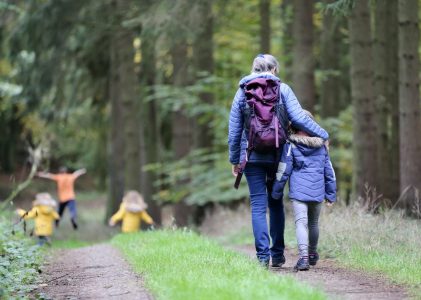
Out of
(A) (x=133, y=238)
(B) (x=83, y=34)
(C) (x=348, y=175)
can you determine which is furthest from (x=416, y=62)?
(C) (x=348, y=175)

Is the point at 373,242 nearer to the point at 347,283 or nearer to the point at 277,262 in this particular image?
the point at 277,262

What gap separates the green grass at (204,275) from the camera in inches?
237

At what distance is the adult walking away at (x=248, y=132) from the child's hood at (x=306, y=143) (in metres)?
0.06

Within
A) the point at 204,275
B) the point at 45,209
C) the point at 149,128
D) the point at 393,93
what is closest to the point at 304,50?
the point at 393,93

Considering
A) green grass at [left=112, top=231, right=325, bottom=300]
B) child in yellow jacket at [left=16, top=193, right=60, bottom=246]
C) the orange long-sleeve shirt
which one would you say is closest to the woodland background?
child in yellow jacket at [left=16, top=193, right=60, bottom=246]

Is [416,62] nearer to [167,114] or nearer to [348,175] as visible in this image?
[348,175]

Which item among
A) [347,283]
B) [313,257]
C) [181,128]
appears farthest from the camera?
[181,128]

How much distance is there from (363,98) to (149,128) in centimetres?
1509

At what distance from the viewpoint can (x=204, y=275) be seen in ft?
22.9

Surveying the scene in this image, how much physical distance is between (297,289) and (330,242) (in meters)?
4.34

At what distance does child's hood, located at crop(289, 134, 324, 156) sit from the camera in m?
8.24

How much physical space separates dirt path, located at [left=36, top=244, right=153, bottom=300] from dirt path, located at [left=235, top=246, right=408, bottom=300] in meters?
1.60

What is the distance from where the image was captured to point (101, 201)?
44.4m

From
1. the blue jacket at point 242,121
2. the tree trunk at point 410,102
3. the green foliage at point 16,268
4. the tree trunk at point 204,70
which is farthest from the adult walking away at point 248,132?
the tree trunk at point 204,70
